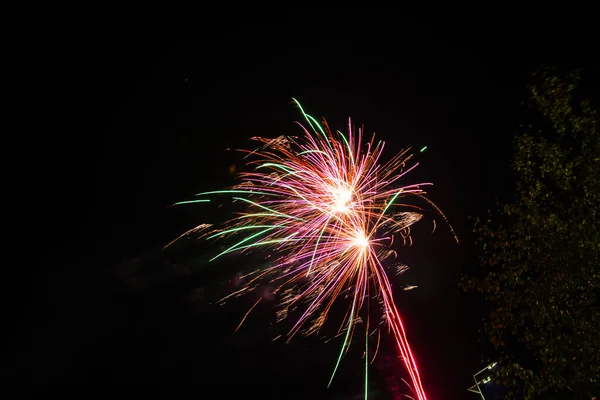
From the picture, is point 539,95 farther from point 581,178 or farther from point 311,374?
point 311,374

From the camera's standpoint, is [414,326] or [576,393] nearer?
[576,393]

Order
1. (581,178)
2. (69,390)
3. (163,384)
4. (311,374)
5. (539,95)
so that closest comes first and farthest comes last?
(581,178), (539,95), (69,390), (163,384), (311,374)

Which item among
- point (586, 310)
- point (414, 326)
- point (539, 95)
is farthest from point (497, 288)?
point (414, 326)

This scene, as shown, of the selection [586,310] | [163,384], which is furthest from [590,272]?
[163,384]

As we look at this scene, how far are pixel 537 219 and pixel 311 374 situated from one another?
3572cm

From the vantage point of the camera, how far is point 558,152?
11523 millimetres

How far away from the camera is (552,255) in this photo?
11250mm

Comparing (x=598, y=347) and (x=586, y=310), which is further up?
(x=586, y=310)

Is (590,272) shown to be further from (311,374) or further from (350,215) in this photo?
(311,374)

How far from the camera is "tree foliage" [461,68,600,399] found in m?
10.5

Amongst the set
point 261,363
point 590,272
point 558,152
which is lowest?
point 590,272

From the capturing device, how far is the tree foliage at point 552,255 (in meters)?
10.5

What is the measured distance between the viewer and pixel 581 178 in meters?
11.3

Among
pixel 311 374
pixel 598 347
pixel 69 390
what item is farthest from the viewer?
pixel 311 374
